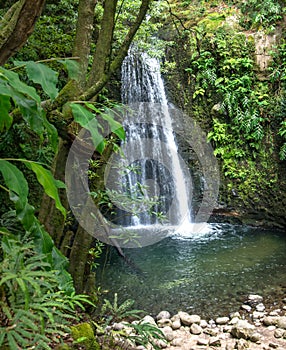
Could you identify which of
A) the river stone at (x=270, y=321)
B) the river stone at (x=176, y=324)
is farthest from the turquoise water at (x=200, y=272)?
the river stone at (x=270, y=321)

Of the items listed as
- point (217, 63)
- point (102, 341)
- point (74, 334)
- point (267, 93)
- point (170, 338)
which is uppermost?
point (217, 63)

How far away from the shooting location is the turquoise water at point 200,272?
4.08 meters

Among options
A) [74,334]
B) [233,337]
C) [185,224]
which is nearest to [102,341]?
[74,334]

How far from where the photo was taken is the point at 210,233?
7.04 meters

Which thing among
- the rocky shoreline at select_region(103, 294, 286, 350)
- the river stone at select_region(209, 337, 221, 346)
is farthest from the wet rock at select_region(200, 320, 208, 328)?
the river stone at select_region(209, 337, 221, 346)

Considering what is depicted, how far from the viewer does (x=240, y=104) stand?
8016 millimetres

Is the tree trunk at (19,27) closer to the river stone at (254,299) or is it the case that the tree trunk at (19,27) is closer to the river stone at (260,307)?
the river stone at (260,307)

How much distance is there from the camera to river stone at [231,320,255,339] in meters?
3.19

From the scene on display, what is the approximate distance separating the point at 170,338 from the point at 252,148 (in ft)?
18.4

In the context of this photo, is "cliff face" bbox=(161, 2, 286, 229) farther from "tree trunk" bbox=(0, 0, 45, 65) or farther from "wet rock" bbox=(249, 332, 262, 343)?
"tree trunk" bbox=(0, 0, 45, 65)

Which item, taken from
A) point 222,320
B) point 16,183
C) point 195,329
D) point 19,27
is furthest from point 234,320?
point 19,27

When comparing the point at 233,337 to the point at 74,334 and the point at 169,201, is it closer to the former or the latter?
the point at 74,334

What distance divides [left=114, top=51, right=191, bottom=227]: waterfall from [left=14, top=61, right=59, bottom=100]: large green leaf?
652cm

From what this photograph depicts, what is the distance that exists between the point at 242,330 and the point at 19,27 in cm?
320
